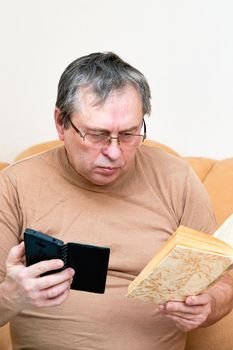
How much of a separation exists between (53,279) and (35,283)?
0.04 metres

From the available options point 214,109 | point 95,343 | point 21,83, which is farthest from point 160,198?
point 21,83

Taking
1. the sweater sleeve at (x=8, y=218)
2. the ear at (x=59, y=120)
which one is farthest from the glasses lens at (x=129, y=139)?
the sweater sleeve at (x=8, y=218)

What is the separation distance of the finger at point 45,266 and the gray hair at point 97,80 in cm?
39

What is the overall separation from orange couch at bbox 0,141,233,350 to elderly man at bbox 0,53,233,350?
0.16 meters

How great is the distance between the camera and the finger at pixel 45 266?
1.09 meters

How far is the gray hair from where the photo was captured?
1334 millimetres

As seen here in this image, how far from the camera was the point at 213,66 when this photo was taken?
6.88ft

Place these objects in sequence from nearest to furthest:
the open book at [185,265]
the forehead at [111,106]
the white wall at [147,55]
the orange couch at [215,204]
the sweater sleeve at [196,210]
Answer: the open book at [185,265]
the forehead at [111,106]
the sweater sleeve at [196,210]
the orange couch at [215,204]
the white wall at [147,55]

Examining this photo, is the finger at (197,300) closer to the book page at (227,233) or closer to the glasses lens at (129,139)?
the book page at (227,233)

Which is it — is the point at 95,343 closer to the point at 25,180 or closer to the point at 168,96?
the point at 25,180

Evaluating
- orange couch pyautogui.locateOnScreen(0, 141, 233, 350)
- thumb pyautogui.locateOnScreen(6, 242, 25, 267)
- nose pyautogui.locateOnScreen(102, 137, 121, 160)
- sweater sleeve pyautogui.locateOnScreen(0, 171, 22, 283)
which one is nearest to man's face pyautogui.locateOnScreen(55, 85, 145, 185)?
nose pyautogui.locateOnScreen(102, 137, 121, 160)

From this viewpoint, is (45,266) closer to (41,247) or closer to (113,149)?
(41,247)

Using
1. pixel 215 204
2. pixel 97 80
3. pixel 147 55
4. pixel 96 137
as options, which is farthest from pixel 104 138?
pixel 147 55

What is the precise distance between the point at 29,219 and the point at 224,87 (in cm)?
99
